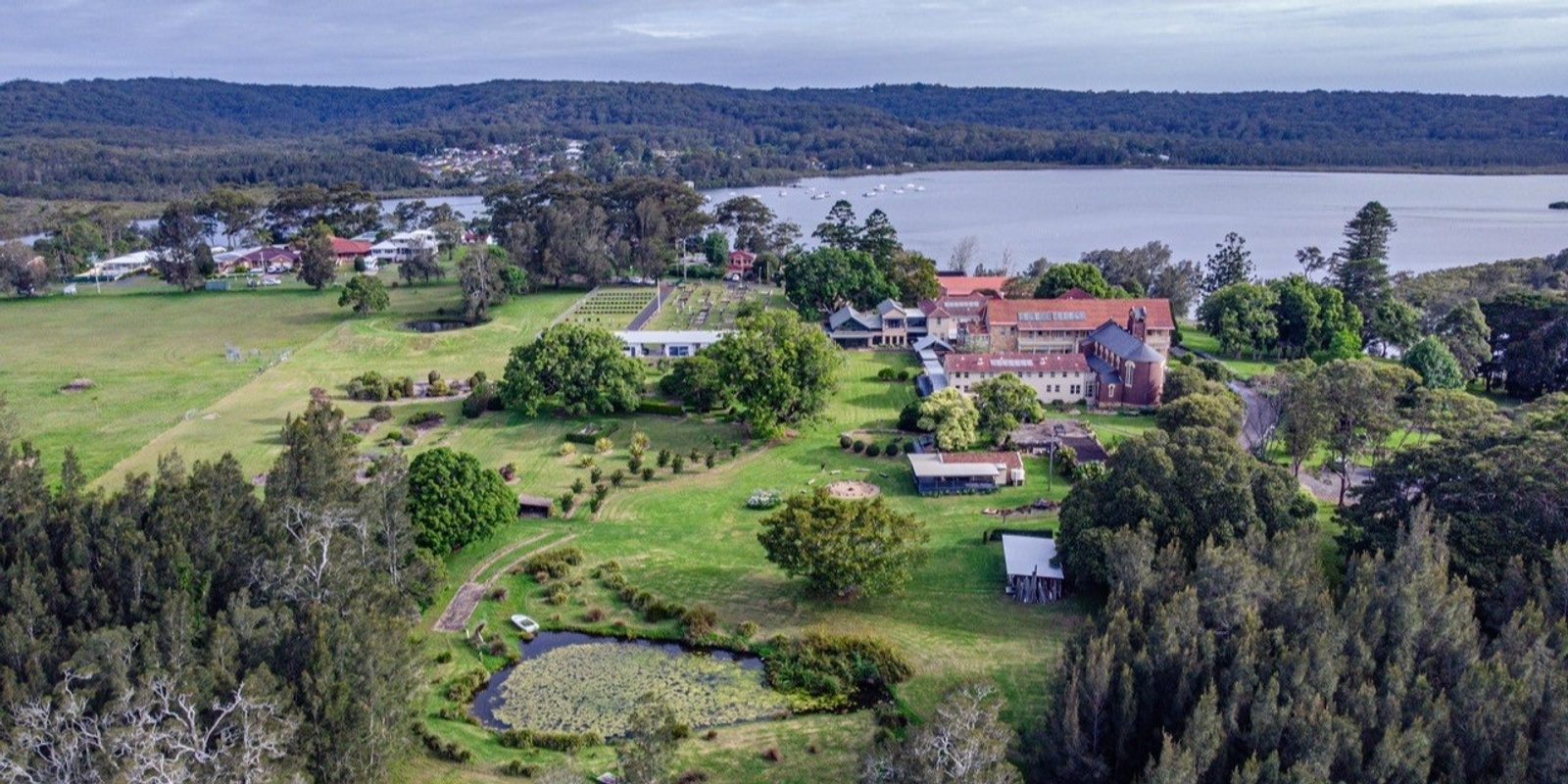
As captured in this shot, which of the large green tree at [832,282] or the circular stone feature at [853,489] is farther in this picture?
the large green tree at [832,282]

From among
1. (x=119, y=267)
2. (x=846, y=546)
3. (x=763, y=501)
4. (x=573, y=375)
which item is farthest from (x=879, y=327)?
(x=119, y=267)

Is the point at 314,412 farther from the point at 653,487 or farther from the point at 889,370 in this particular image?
the point at 889,370

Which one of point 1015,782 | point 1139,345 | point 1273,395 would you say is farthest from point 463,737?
point 1139,345

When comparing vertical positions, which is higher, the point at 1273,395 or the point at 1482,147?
the point at 1482,147

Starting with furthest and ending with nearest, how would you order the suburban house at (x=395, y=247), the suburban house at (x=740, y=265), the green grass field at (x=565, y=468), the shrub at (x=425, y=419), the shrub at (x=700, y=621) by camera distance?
the suburban house at (x=395, y=247) → the suburban house at (x=740, y=265) → the shrub at (x=425, y=419) → the shrub at (x=700, y=621) → the green grass field at (x=565, y=468)

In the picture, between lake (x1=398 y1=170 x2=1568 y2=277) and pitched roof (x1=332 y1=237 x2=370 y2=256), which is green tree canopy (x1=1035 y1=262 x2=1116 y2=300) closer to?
lake (x1=398 y1=170 x2=1568 y2=277)

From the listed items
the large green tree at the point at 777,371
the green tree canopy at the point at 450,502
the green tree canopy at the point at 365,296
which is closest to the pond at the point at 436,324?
the green tree canopy at the point at 365,296

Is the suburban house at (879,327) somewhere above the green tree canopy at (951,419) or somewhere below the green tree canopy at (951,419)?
above

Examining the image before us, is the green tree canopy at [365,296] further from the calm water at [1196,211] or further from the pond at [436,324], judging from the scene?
the calm water at [1196,211]
